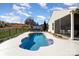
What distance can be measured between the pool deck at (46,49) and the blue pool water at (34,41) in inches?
9.3

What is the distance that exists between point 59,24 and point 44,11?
8.30 ft

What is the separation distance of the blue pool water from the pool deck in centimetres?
24

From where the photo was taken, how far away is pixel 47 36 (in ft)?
30.5

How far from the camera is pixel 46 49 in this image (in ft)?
26.6

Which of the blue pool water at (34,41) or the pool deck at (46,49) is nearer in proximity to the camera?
the pool deck at (46,49)

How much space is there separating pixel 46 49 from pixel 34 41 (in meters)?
1.15

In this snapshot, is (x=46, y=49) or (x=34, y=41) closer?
(x=46, y=49)

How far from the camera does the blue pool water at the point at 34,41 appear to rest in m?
8.53

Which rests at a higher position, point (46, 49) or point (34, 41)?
point (34, 41)

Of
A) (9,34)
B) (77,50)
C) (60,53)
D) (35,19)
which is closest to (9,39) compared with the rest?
(9,34)

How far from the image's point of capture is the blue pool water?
8.53 meters

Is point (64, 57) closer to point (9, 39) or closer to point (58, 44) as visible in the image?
point (58, 44)

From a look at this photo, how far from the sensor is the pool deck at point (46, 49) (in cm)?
770

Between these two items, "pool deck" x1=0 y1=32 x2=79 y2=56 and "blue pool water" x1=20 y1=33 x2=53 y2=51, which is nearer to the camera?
"pool deck" x1=0 y1=32 x2=79 y2=56
